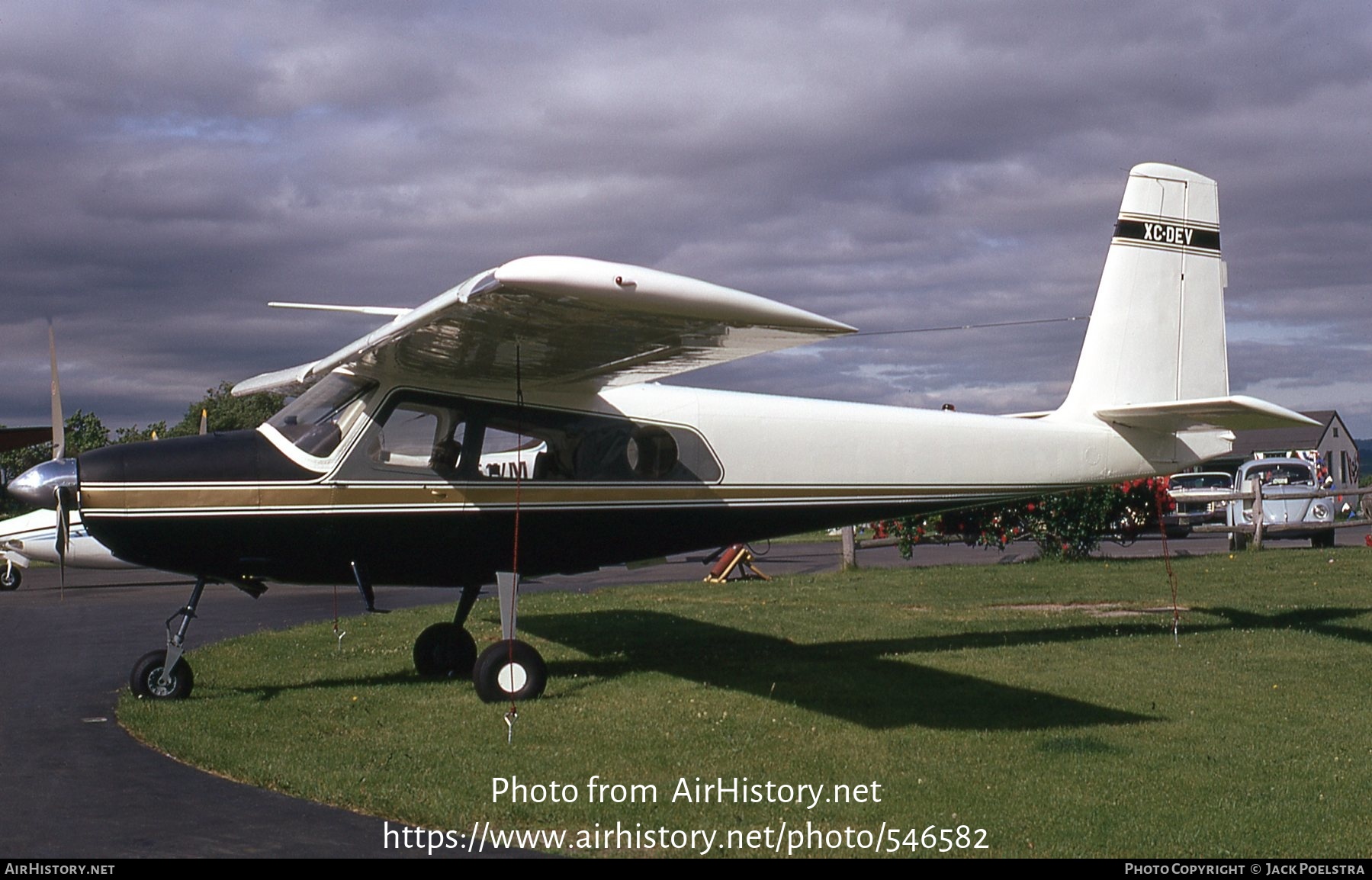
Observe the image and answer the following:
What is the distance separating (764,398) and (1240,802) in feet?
18.1

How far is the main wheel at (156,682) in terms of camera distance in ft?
30.2

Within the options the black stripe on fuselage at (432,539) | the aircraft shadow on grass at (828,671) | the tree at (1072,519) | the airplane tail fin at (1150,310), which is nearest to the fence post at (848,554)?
the tree at (1072,519)

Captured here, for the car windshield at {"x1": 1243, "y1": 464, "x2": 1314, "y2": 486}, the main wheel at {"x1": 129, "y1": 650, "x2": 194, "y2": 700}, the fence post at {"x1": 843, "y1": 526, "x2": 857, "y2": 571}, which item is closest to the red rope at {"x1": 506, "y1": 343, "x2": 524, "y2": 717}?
the main wheel at {"x1": 129, "y1": 650, "x2": 194, "y2": 700}

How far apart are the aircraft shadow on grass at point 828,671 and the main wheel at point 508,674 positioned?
996mm

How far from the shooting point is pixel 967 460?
1091 centimetres

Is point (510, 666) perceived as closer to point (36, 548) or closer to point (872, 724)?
point (872, 724)

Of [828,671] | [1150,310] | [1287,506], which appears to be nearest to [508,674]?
[828,671]

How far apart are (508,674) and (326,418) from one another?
245 cm

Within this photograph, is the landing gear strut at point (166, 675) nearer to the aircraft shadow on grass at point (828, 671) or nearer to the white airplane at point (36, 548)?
the aircraft shadow on grass at point (828, 671)

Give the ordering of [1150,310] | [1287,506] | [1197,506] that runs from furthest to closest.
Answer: [1197,506] → [1287,506] → [1150,310]

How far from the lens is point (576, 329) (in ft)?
25.8

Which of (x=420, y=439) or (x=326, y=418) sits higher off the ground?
(x=326, y=418)

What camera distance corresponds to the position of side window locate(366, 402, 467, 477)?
9.28 meters

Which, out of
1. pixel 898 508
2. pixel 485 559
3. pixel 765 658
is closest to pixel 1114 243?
pixel 898 508
